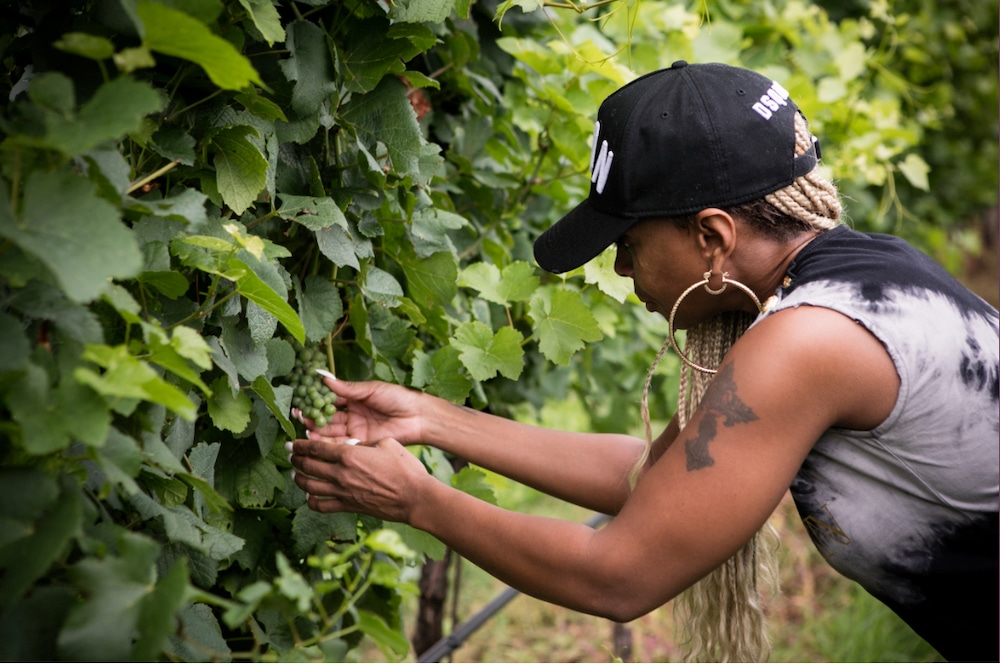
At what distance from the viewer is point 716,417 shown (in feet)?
4.66

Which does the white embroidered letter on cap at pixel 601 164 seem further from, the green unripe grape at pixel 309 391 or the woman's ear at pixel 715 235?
the green unripe grape at pixel 309 391

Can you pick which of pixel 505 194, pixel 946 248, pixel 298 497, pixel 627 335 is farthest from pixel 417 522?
pixel 946 248

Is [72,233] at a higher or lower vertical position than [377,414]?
higher

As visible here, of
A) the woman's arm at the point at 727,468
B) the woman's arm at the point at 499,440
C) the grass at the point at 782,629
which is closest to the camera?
the woman's arm at the point at 727,468

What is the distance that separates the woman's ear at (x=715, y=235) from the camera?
5.06 ft

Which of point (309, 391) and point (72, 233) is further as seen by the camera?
point (309, 391)

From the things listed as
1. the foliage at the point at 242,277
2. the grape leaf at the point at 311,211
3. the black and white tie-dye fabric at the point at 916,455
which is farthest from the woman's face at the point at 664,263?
the grape leaf at the point at 311,211

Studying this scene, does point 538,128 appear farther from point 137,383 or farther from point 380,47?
point 137,383

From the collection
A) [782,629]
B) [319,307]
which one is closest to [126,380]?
[319,307]

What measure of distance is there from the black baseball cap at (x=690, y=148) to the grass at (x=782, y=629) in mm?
2237

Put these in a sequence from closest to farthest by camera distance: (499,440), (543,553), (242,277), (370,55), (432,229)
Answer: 1. (242,277)
2. (543,553)
3. (370,55)
4. (432,229)
5. (499,440)

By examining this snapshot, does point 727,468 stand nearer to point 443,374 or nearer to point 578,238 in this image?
point 578,238

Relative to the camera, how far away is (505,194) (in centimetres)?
232

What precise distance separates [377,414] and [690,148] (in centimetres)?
80
